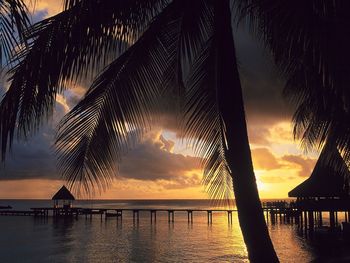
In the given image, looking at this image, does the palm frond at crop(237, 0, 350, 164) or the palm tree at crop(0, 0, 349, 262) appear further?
the palm tree at crop(0, 0, 349, 262)

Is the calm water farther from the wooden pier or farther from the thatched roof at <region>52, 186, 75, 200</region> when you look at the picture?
the thatched roof at <region>52, 186, 75, 200</region>

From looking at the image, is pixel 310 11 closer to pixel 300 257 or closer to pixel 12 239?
pixel 300 257

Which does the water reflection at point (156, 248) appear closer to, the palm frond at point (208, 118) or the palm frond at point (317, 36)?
the palm frond at point (208, 118)

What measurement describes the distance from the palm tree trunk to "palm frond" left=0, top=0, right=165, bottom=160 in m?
1.30

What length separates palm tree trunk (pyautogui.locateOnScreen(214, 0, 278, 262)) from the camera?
454cm

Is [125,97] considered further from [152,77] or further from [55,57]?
[55,57]

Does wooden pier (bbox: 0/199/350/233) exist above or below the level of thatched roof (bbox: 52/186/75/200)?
below

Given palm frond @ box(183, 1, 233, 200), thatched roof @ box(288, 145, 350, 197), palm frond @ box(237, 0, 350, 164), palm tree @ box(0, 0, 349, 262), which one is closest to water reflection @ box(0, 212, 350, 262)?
thatched roof @ box(288, 145, 350, 197)

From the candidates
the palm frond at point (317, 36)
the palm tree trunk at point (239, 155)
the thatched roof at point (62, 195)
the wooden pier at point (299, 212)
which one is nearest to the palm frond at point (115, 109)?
the palm tree trunk at point (239, 155)

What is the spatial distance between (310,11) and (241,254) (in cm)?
2567

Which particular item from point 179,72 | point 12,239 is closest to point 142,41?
point 179,72

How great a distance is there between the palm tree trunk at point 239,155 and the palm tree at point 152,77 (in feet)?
0.03

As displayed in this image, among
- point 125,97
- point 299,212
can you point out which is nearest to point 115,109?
point 125,97

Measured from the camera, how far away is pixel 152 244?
1299 inches
